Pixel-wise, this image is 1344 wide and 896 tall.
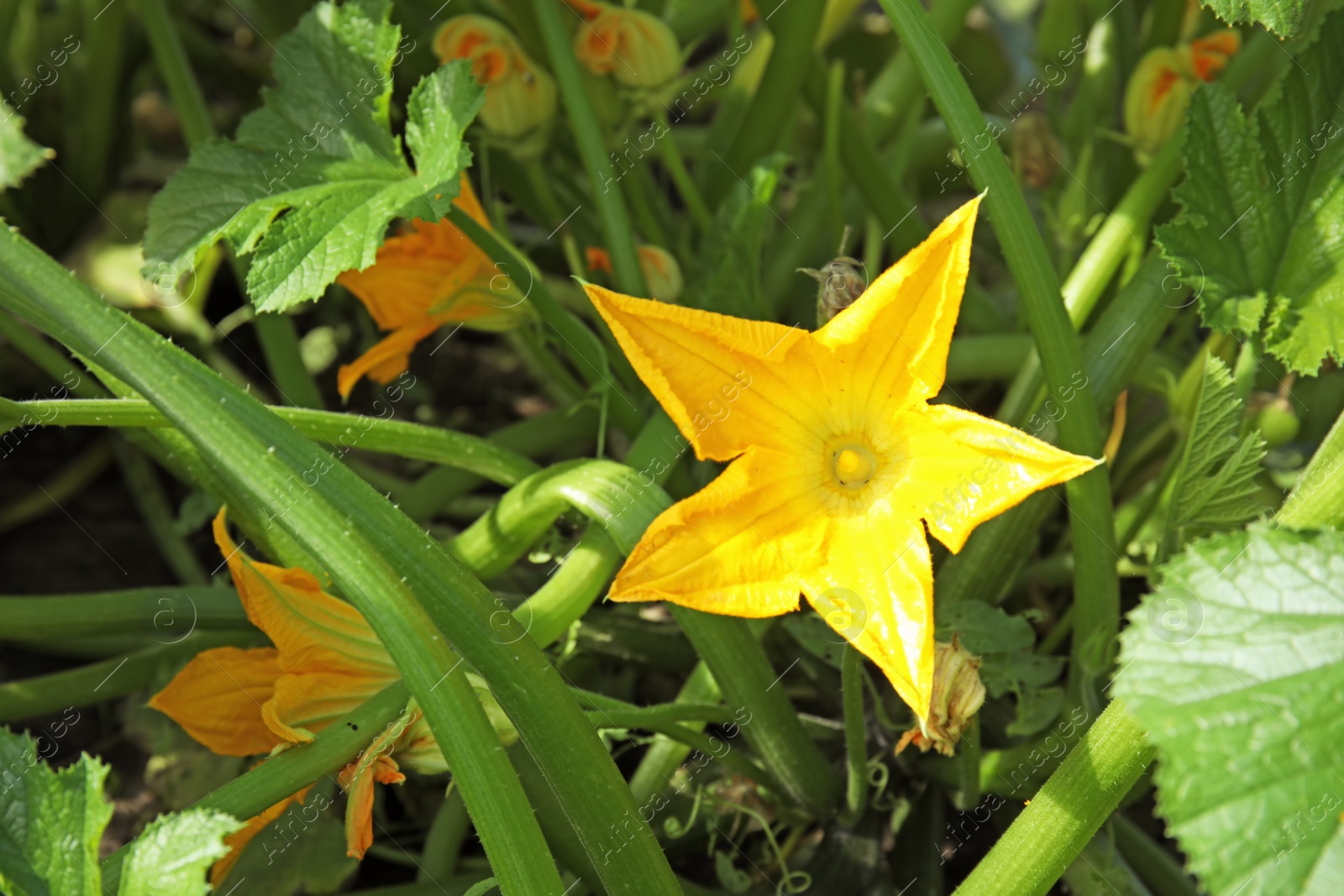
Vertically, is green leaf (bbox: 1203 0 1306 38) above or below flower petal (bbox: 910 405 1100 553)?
above

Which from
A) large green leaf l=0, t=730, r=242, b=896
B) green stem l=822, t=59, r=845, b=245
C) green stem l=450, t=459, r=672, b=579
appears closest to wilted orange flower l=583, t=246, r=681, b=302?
green stem l=822, t=59, r=845, b=245

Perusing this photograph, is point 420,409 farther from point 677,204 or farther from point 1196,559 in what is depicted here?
point 1196,559

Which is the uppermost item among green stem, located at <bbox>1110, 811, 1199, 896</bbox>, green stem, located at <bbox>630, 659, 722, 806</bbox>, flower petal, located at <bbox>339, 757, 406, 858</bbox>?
flower petal, located at <bbox>339, 757, 406, 858</bbox>

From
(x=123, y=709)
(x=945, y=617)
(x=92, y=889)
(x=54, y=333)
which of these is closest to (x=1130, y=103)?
(x=945, y=617)

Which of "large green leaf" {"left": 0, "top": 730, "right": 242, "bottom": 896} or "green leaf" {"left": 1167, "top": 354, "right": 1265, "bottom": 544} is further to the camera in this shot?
"green leaf" {"left": 1167, "top": 354, "right": 1265, "bottom": 544}

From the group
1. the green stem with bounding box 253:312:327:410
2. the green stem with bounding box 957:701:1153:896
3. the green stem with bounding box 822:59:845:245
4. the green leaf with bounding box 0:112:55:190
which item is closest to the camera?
the green stem with bounding box 957:701:1153:896

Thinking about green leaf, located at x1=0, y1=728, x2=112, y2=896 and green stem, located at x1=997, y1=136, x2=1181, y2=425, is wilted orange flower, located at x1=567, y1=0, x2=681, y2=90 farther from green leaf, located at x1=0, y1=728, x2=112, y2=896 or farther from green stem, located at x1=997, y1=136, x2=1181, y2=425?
green leaf, located at x1=0, y1=728, x2=112, y2=896

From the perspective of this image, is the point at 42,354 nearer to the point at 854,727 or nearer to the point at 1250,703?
the point at 854,727

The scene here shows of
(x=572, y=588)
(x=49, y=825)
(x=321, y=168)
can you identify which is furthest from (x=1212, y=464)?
(x=49, y=825)
